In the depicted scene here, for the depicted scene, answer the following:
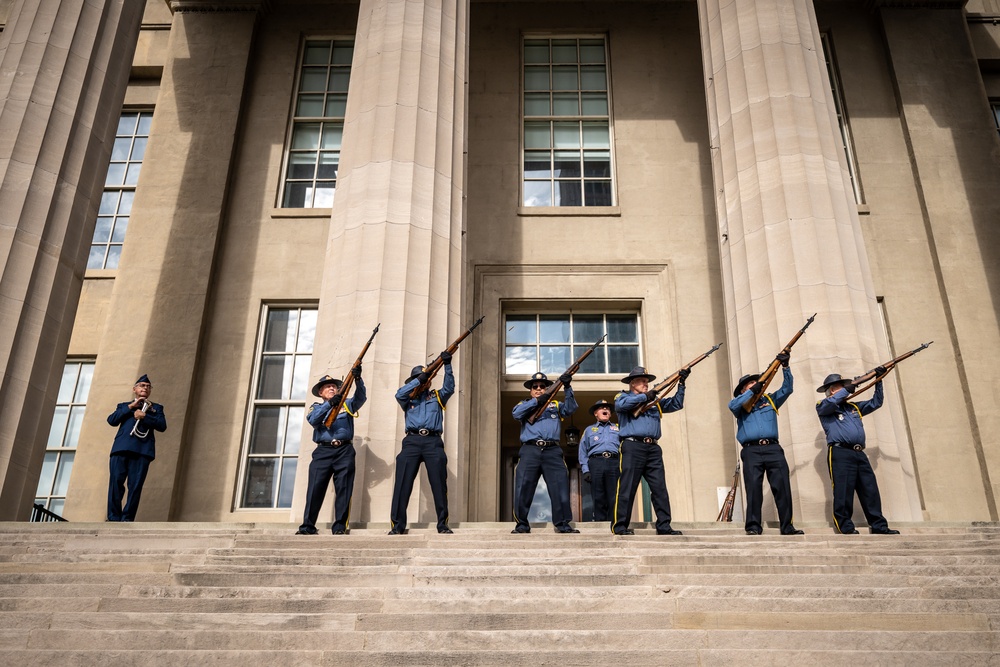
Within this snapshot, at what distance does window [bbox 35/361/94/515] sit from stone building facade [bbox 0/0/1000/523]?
48 millimetres

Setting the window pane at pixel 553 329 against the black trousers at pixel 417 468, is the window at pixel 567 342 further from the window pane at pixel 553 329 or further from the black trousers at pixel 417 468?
the black trousers at pixel 417 468

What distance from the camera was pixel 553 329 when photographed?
16.0 m

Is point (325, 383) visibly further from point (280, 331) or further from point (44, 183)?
point (280, 331)

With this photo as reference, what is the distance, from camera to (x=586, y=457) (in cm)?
1151

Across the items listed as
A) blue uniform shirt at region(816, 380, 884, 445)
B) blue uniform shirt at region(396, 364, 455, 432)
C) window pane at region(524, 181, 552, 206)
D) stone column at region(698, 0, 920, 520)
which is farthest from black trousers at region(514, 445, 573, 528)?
window pane at region(524, 181, 552, 206)

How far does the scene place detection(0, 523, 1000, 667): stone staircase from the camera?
5547 millimetres

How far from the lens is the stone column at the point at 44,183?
11.4 meters

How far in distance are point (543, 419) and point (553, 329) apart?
6359mm

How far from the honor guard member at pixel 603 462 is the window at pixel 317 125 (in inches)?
313

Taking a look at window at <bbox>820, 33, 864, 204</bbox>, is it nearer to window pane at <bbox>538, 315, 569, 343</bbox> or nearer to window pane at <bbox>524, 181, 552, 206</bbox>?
window pane at <bbox>524, 181, 552, 206</bbox>

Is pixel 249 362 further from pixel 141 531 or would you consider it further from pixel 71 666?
pixel 71 666

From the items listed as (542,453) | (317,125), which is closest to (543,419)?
(542,453)

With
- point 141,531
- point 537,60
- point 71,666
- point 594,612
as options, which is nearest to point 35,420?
point 141,531

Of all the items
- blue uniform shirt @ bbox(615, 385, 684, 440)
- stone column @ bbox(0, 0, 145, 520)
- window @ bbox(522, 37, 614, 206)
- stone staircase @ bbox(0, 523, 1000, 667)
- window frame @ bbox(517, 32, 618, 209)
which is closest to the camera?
stone staircase @ bbox(0, 523, 1000, 667)
